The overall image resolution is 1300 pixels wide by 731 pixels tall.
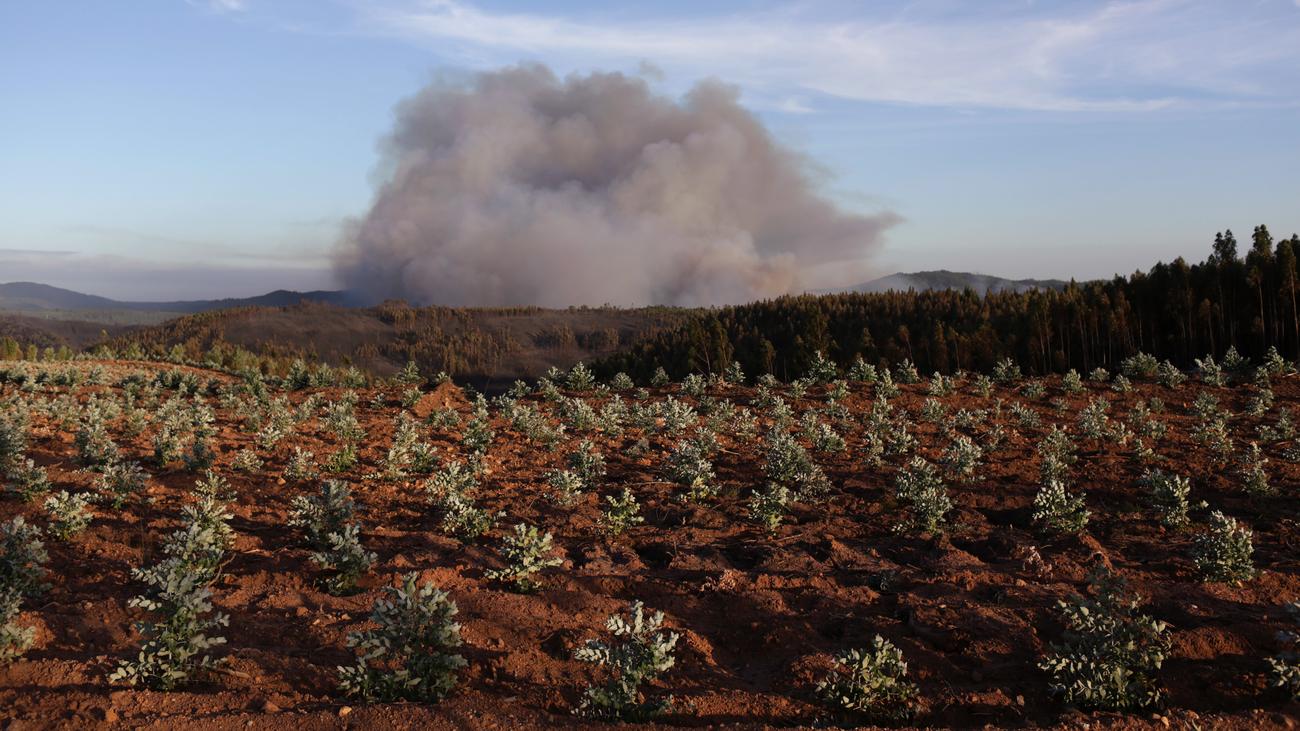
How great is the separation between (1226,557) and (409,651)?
31.5 ft

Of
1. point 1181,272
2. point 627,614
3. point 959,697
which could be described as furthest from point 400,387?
point 1181,272

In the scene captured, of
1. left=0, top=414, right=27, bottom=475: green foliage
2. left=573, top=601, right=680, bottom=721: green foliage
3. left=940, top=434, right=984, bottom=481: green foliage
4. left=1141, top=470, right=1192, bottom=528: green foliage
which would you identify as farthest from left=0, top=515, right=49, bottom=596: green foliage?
left=1141, top=470, right=1192, bottom=528: green foliage

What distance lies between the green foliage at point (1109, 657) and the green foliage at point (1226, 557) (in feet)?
10.3

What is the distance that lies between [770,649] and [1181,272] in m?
56.4

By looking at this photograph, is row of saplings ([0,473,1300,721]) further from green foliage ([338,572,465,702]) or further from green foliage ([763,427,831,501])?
green foliage ([763,427,831,501])

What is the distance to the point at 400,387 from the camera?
29.9 metres

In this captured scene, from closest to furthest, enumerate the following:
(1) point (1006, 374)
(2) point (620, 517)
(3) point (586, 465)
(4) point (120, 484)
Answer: (2) point (620, 517) < (4) point (120, 484) < (3) point (586, 465) < (1) point (1006, 374)

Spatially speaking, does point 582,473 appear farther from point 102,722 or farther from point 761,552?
point 102,722

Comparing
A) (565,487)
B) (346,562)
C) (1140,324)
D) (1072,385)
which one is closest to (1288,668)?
(346,562)

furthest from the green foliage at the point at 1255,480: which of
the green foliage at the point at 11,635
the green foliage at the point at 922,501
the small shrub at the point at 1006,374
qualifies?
the green foliage at the point at 11,635

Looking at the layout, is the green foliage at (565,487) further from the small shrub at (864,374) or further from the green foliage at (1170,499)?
the small shrub at (864,374)

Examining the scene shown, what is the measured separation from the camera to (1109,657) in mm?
6512

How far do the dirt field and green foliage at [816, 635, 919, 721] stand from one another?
203 millimetres

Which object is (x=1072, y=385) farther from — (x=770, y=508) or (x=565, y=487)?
(x=565, y=487)
